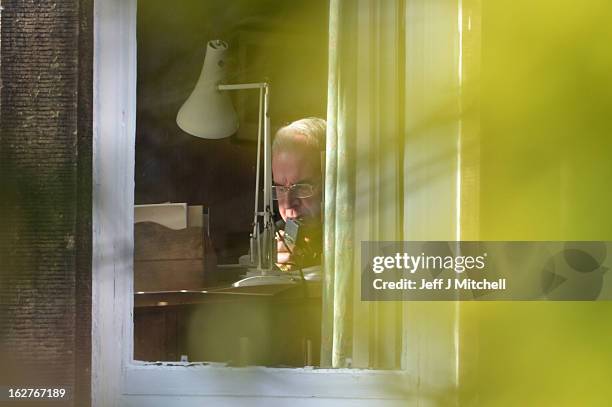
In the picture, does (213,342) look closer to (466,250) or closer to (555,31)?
(466,250)

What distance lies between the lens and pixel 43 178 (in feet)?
8.35

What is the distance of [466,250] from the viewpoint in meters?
2.51

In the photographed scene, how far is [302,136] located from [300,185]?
0.64ft

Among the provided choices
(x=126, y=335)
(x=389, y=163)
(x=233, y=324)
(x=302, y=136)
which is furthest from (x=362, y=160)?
(x=126, y=335)

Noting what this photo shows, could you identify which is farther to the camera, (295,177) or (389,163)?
(295,177)

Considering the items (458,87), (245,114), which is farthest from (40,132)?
(458,87)

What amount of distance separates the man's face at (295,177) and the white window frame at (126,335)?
575 mm

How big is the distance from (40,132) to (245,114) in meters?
0.78

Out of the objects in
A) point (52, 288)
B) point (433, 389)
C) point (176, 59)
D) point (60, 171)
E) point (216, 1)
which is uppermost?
point (216, 1)

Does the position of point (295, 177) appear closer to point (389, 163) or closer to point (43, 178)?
point (389, 163)

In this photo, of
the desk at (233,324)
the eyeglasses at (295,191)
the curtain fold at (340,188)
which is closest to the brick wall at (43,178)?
the desk at (233,324)

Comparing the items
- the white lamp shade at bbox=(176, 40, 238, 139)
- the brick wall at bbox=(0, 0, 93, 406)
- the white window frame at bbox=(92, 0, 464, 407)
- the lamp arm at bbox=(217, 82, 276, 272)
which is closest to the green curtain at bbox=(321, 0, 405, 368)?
the white window frame at bbox=(92, 0, 464, 407)

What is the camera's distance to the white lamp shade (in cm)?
273

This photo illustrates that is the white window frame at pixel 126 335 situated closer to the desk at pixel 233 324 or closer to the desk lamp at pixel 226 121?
the desk at pixel 233 324
